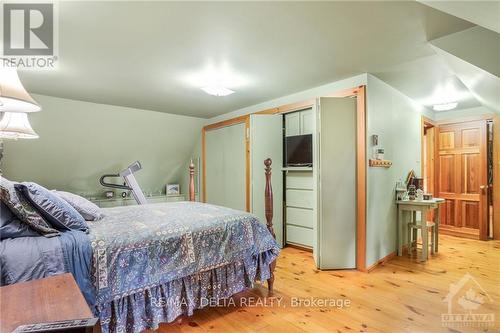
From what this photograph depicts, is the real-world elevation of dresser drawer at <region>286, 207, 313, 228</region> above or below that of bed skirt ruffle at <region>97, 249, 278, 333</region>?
above

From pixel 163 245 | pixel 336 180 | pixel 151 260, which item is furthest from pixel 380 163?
pixel 151 260

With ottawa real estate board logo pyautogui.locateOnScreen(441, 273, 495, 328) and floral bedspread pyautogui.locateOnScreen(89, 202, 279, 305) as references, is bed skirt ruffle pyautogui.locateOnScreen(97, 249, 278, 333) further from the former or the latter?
ottawa real estate board logo pyautogui.locateOnScreen(441, 273, 495, 328)

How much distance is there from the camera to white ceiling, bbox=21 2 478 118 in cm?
180

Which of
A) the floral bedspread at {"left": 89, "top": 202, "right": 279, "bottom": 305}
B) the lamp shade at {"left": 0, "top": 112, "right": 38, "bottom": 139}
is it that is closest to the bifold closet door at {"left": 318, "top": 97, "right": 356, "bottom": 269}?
the floral bedspread at {"left": 89, "top": 202, "right": 279, "bottom": 305}

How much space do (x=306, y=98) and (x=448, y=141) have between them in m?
3.22

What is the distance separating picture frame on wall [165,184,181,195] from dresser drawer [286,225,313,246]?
2.83 m

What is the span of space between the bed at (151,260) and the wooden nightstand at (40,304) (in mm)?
510

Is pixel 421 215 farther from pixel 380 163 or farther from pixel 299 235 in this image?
pixel 299 235

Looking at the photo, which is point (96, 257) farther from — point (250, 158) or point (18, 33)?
point (250, 158)

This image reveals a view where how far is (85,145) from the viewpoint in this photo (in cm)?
438

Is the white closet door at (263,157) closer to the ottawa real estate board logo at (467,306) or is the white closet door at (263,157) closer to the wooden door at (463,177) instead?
the ottawa real estate board logo at (467,306)

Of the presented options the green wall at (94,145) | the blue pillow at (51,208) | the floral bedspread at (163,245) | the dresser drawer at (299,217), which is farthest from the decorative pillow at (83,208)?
the dresser drawer at (299,217)

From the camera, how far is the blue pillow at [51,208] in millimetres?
1575

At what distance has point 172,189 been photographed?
18.9 ft
